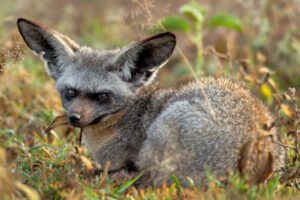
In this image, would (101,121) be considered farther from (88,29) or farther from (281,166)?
(88,29)

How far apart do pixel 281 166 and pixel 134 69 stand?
6.38 ft

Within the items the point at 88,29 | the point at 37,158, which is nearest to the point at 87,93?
the point at 37,158

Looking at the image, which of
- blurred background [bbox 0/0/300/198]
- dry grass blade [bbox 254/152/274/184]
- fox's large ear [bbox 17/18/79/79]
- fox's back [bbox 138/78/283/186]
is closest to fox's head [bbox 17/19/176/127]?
fox's large ear [bbox 17/18/79/79]

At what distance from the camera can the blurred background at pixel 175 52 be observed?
6.98 meters

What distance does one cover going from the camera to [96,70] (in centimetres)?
666

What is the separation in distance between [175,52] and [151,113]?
593 centimetres

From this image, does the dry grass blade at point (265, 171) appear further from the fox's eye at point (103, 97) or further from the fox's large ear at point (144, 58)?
the fox's eye at point (103, 97)

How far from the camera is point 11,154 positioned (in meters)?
5.10

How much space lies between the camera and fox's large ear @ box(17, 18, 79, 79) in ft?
21.7

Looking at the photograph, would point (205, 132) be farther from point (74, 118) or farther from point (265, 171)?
point (74, 118)

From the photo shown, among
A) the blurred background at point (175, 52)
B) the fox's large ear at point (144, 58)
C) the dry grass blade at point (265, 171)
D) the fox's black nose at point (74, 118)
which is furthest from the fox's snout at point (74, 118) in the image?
the dry grass blade at point (265, 171)

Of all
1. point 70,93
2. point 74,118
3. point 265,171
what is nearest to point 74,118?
point 74,118

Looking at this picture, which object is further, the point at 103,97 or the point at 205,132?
the point at 103,97

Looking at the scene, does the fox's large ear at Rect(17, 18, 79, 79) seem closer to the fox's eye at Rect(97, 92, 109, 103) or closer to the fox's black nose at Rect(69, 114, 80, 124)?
the fox's eye at Rect(97, 92, 109, 103)
